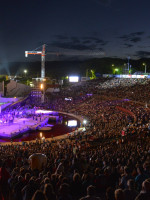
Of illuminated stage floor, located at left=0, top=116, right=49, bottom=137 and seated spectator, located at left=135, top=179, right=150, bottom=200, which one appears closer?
seated spectator, located at left=135, top=179, right=150, bottom=200

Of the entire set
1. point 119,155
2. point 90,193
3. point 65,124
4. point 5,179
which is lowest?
point 65,124

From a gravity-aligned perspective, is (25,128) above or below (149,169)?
below

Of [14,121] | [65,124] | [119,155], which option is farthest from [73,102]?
[119,155]

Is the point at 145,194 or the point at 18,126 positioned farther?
the point at 18,126

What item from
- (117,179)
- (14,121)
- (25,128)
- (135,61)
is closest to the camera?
(117,179)

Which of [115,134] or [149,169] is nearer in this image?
[149,169]

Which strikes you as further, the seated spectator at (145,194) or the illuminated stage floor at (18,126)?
the illuminated stage floor at (18,126)

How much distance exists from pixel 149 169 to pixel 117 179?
1244mm

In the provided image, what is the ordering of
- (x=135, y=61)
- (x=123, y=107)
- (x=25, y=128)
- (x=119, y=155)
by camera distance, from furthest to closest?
(x=135, y=61), (x=123, y=107), (x=25, y=128), (x=119, y=155)

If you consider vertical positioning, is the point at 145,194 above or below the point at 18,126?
above

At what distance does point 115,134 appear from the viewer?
19.0 meters

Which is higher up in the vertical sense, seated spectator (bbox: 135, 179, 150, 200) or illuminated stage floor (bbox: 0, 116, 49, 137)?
seated spectator (bbox: 135, 179, 150, 200)

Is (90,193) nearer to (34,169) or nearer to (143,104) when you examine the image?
(34,169)

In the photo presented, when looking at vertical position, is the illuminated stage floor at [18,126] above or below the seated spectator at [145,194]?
below
